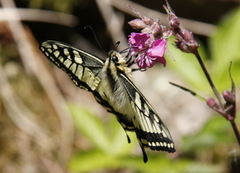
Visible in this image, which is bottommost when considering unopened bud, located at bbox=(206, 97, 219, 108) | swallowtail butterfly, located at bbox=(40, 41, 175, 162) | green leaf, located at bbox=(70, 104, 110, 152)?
green leaf, located at bbox=(70, 104, 110, 152)

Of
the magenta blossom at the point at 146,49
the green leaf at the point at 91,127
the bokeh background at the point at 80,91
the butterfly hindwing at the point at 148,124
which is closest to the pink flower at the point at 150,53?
the magenta blossom at the point at 146,49

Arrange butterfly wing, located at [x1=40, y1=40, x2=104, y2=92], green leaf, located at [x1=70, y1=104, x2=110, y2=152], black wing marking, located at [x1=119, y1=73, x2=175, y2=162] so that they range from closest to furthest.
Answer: black wing marking, located at [x1=119, y1=73, x2=175, y2=162] → butterfly wing, located at [x1=40, y1=40, x2=104, y2=92] → green leaf, located at [x1=70, y1=104, x2=110, y2=152]

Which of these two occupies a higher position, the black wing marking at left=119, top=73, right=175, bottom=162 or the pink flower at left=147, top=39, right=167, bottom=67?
the pink flower at left=147, top=39, right=167, bottom=67

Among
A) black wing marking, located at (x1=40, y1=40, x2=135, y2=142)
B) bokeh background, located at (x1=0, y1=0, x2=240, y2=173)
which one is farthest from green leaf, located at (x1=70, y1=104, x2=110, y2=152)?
black wing marking, located at (x1=40, y1=40, x2=135, y2=142)

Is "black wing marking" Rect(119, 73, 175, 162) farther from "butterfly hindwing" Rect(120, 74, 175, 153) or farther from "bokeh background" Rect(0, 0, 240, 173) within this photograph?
"bokeh background" Rect(0, 0, 240, 173)

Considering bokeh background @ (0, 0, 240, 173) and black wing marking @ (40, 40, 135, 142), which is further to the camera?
bokeh background @ (0, 0, 240, 173)

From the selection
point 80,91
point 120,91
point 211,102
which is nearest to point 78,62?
point 120,91

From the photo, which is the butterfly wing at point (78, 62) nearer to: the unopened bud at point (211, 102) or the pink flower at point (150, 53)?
the pink flower at point (150, 53)

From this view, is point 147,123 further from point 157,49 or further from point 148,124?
point 157,49
